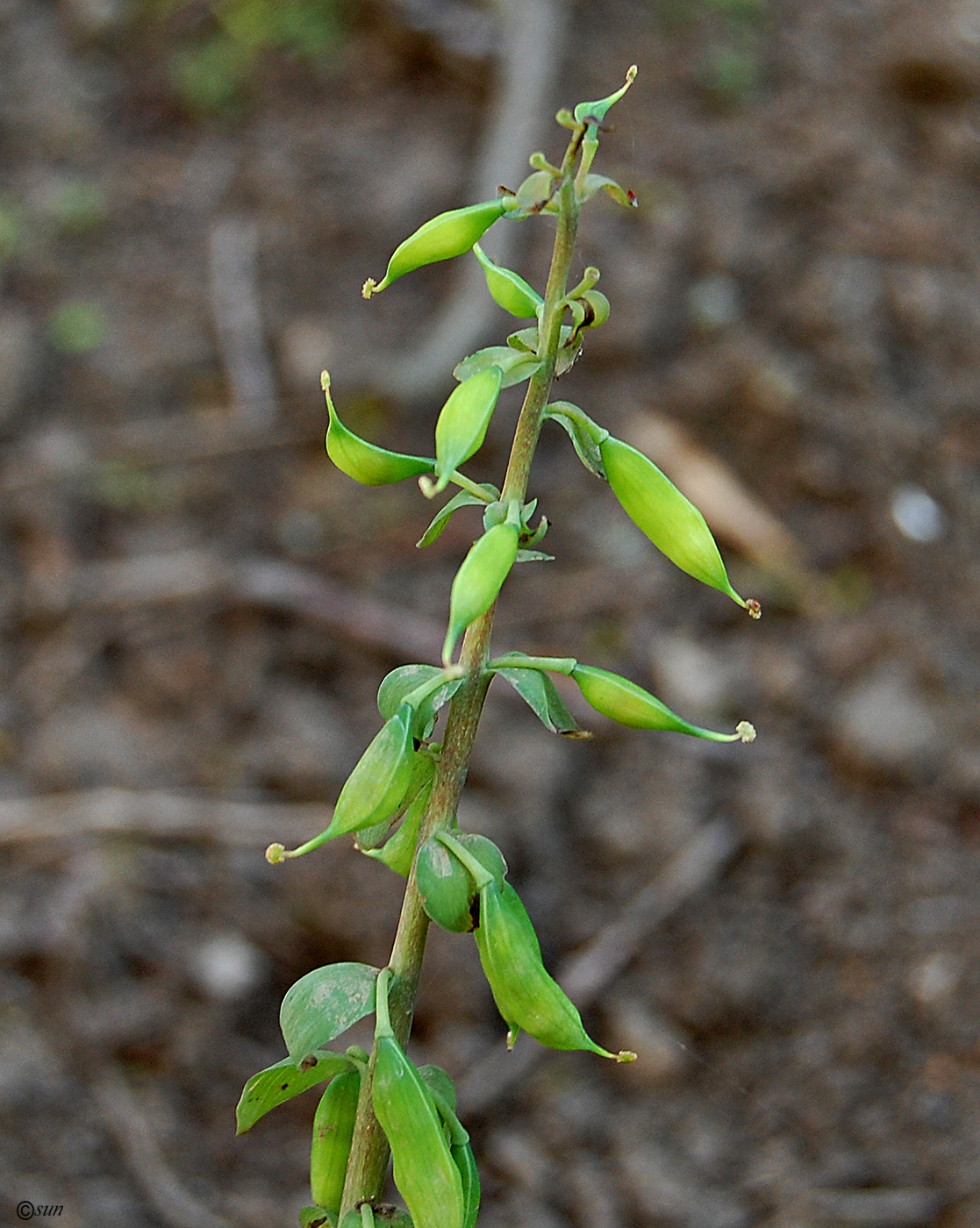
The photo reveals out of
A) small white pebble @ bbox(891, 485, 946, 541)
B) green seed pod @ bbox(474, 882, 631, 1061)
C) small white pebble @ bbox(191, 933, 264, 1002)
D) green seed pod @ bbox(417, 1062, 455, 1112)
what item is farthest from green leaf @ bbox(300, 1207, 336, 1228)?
small white pebble @ bbox(891, 485, 946, 541)

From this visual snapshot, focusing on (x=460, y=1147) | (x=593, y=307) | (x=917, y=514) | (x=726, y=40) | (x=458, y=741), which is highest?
(x=593, y=307)

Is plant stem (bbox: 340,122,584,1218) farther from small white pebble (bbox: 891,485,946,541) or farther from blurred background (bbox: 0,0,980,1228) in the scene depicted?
small white pebble (bbox: 891,485,946,541)

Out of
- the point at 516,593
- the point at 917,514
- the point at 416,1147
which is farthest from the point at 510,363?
the point at 917,514

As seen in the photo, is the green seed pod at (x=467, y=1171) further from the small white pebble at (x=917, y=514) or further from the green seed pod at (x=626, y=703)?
the small white pebble at (x=917, y=514)

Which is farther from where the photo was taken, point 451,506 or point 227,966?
point 227,966

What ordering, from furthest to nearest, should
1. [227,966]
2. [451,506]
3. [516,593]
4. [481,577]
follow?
[516,593], [227,966], [451,506], [481,577]

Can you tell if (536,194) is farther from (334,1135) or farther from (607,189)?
(334,1135)

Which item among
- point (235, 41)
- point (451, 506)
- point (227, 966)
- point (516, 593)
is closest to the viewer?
point (451, 506)

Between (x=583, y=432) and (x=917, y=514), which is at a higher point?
(x=583, y=432)
